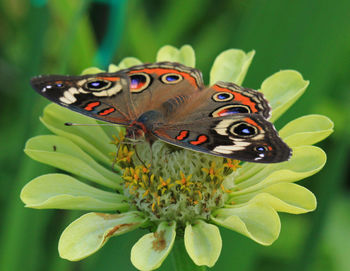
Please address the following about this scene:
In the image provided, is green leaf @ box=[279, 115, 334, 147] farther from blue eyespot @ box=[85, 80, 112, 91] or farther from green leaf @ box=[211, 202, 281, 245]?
blue eyespot @ box=[85, 80, 112, 91]

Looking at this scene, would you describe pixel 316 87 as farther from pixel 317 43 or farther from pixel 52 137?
pixel 52 137

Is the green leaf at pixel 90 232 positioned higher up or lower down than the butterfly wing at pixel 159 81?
lower down

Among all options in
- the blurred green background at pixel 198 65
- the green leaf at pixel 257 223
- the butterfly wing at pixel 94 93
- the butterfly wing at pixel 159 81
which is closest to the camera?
the green leaf at pixel 257 223

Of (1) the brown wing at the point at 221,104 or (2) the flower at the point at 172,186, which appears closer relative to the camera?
(2) the flower at the point at 172,186

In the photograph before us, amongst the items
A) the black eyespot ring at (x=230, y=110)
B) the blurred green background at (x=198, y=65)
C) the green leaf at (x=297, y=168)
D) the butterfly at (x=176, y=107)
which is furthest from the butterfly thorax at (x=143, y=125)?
the blurred green background at (x=198, y=65)

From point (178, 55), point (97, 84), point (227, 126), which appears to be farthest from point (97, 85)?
point (227, 126)

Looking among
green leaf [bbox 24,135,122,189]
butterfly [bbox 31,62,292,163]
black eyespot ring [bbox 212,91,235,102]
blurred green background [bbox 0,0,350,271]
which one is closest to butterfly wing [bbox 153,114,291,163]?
butterfly [bbox 31,62,292,163]

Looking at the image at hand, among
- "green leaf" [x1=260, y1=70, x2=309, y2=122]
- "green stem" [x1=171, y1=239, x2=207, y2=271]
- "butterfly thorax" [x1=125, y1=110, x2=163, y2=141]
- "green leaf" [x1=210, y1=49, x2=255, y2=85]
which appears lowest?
"green stem" [x1=171, y1=239, x2=207, y2=271]

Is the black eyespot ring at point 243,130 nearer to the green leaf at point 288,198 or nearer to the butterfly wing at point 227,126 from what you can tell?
the butterfly wing at point 227,126
